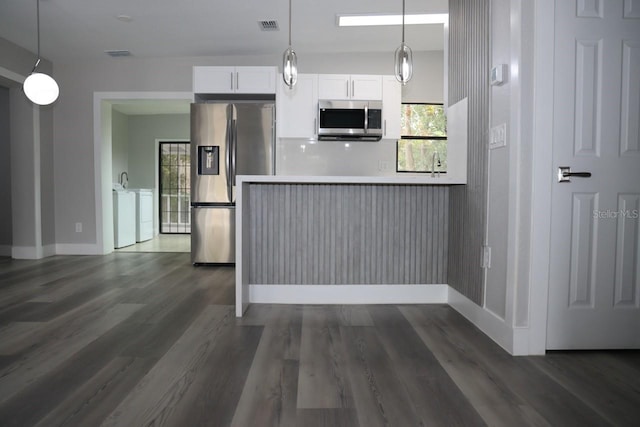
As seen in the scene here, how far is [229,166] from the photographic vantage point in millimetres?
4625

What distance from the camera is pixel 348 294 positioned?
119 inches

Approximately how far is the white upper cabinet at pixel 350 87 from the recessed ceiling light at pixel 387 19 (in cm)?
67

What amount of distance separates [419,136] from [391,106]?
1.90 ft

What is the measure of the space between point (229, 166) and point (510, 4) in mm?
3273

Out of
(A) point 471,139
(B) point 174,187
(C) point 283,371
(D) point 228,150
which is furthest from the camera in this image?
(B) point 174,187

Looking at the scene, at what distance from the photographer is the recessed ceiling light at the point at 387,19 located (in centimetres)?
395

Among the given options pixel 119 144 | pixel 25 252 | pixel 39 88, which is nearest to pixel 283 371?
pixel 39 88

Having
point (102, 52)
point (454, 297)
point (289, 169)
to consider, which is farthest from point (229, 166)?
point (454, 297)

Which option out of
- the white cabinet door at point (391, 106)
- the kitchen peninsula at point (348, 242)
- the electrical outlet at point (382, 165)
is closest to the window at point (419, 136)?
the electrical outlet at point (382, 165)

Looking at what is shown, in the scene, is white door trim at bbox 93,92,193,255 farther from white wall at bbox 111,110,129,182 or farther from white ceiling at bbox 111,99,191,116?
white wall at bbox 111,110,129,182

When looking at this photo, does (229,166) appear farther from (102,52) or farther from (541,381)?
(541,381)

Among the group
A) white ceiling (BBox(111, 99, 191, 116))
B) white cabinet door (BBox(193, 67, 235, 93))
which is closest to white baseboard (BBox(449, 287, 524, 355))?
white cabinet door (BBox(193, 67, 235, 93))

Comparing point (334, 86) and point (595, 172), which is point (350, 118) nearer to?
point (334, 86)

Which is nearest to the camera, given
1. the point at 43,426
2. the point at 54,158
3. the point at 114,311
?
the point at 43,426
